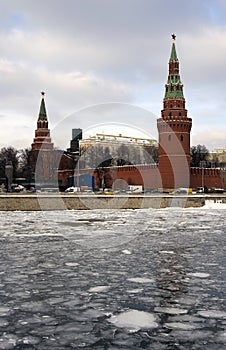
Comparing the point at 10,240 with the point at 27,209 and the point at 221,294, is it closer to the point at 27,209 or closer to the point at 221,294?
the point at 221,294

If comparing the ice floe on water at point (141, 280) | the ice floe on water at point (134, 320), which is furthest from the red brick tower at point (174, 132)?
the ice floe on water at point (134, 320)

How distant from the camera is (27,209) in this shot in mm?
21875

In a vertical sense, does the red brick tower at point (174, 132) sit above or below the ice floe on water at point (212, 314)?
above

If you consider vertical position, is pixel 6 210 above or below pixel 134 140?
below

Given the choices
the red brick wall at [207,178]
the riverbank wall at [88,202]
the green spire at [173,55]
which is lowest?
the riverbank wall at [88,202]

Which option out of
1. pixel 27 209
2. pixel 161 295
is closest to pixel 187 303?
pixel 161 295

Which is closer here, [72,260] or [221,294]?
[221,294]

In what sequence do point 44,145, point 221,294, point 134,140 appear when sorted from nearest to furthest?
point 221,294 < point 44,145 < point 134,140

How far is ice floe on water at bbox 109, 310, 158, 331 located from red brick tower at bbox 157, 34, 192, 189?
44.5m

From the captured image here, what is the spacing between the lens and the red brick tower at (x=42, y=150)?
60.0 metres

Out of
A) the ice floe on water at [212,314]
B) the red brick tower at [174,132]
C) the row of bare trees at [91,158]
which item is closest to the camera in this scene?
the ice floe on water at [212,314]

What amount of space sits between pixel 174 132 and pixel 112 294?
44.9 meters

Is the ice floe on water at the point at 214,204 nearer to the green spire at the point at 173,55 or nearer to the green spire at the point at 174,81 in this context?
the green spire at the point at 174,81

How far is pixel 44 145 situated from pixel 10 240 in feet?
178
